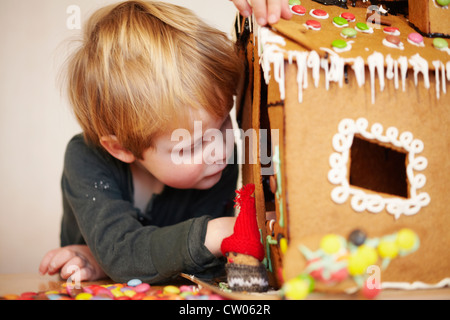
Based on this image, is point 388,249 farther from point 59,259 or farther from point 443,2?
point 59,259

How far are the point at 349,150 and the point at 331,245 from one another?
136 millimetres

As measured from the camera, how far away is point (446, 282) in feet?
2.01

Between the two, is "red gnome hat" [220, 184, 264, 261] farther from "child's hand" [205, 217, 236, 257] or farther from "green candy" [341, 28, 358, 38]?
"green candy" [341, 28, 358, 38]

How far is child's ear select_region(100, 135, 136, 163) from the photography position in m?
0.94

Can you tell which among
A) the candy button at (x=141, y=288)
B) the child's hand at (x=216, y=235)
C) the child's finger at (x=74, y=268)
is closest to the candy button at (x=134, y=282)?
the candy button at (x=141, y=288)

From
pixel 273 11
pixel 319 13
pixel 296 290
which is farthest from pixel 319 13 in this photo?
pixel 296 290

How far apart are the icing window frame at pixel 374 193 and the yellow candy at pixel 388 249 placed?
0.04 meters

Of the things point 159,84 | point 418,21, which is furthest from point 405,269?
point 159,84

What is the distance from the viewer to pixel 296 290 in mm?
521

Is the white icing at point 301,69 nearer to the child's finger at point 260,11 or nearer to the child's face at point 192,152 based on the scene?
the child's finger at point 260,11

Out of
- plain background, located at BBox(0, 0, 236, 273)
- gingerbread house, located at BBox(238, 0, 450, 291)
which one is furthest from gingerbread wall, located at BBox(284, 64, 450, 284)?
plain background, located at BBox(0, 0, 236, 273)

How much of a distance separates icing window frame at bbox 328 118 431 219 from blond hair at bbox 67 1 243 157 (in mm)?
337
